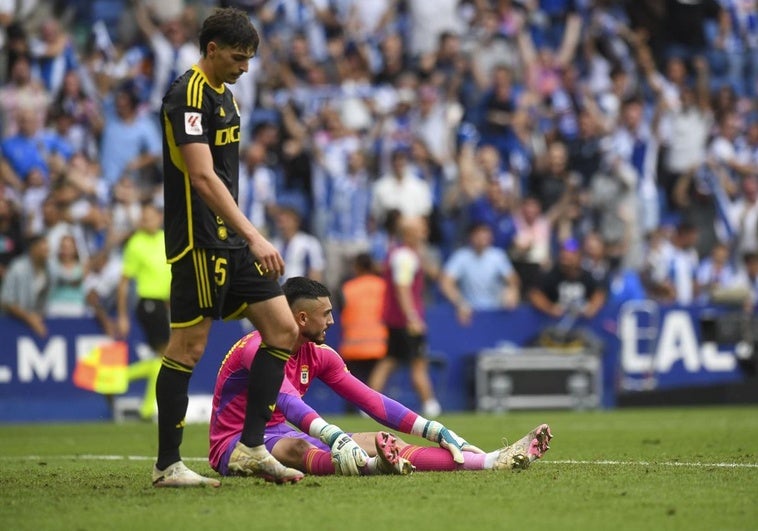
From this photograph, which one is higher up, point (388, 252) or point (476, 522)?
point (388, 252)

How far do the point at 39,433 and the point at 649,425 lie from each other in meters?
5.87

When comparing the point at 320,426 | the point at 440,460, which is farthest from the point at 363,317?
the point at 320,426

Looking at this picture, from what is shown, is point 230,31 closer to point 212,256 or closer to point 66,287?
point 212,256

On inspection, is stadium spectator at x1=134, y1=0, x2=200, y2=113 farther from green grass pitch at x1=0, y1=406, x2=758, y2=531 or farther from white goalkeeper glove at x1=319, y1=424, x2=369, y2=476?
white goalkeeper glove at x1=319, y1=424, x2=369, y2=476

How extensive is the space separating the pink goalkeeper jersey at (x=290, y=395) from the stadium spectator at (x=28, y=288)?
9016 mm

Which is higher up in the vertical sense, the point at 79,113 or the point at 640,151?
the point at 79,113

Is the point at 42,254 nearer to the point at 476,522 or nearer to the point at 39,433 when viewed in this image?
the point at 39,433

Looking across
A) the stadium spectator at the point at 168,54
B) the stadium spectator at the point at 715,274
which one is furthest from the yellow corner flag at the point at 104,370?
the stadium spectator at the point at 715,274

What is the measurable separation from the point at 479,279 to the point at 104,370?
4936 mm

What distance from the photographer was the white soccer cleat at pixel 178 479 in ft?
23.3

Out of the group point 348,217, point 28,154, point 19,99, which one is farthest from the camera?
point 348,217

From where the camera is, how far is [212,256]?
23.0 feet

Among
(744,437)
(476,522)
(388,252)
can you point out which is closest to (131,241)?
(388,252)

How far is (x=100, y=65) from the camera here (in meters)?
18.8
